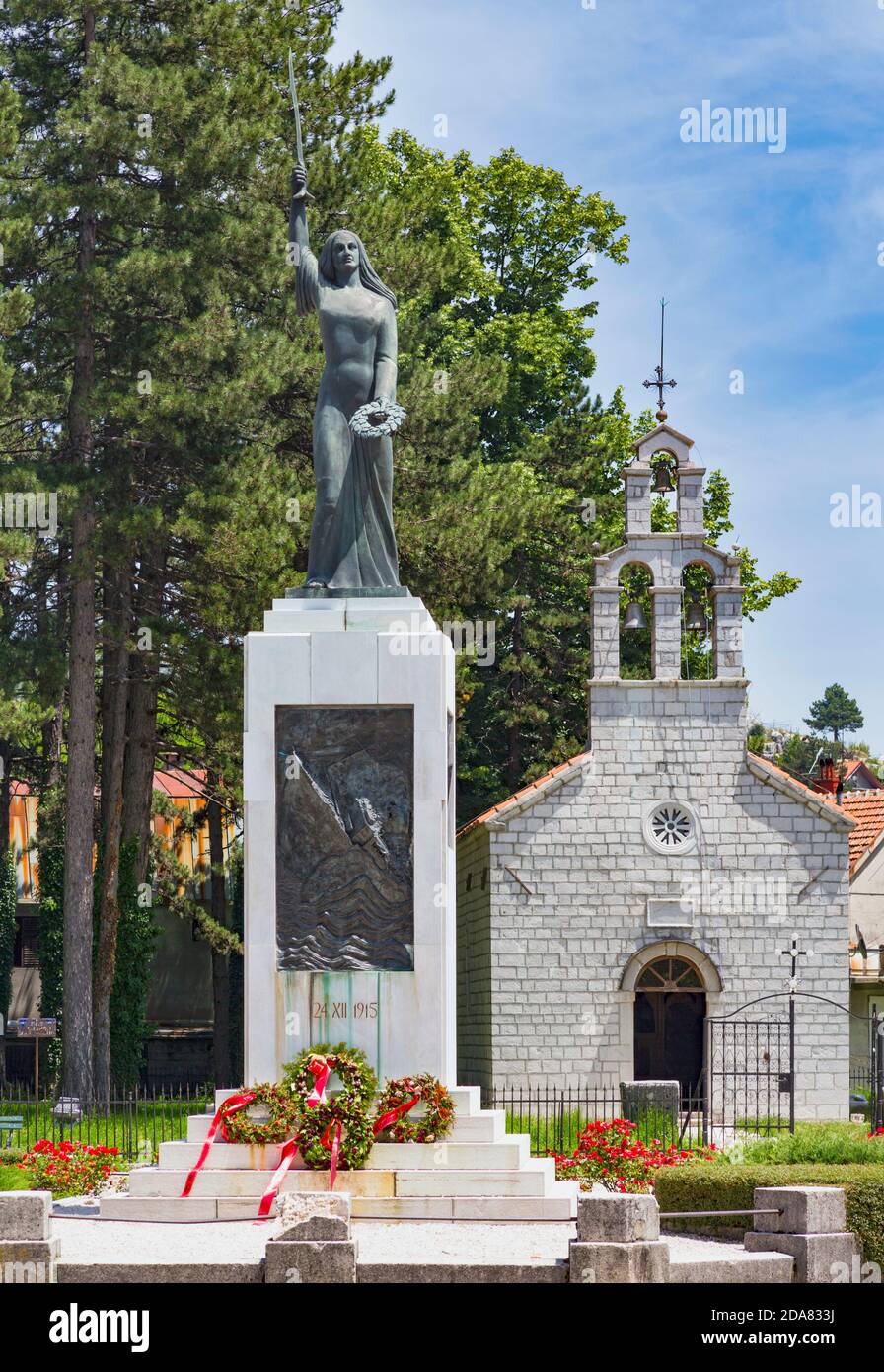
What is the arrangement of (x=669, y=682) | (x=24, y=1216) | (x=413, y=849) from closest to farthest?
1. (x=24, y=1216)
2. (x=413, y=849)
3. (x=669, y=682)

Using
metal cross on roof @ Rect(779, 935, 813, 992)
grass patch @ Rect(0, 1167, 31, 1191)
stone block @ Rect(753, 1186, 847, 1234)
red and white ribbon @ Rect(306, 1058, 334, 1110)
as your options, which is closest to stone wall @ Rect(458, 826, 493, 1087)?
metal cross on roof @ Rect(779, 935, 813, 992)

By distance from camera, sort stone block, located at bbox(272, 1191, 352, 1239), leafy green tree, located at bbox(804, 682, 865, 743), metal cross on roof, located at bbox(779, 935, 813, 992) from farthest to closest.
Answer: leafy green tree, located at bbox(804, 682, 865, 743) → metal cross on roof, located at bbox(779, 935, 813, 992) → stone block, located at bbox(272, 1191, 352, 1239)

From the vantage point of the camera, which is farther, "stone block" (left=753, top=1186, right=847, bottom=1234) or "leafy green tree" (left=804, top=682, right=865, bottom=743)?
"leafy green tree" (left=804, top=682, right=865, bottom=743)

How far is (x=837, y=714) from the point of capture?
10944 cm

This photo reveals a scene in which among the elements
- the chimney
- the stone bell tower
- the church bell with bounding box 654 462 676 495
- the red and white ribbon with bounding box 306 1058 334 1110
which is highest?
the church bell with bounding box 654 462 676 495

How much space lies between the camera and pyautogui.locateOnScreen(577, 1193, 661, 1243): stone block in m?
11.8

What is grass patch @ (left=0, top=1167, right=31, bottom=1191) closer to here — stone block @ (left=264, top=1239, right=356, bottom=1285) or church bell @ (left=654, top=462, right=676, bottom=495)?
stone block @ (left=264, top=1239, right=356, bottom=1285)

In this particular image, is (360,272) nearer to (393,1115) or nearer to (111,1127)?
(393,1115)

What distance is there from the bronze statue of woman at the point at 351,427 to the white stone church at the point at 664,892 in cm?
1422

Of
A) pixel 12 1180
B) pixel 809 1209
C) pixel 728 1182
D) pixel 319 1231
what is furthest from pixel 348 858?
pixel 319 1231

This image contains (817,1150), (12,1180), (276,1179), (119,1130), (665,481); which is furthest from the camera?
(665,481)

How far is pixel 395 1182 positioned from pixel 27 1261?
191 inches

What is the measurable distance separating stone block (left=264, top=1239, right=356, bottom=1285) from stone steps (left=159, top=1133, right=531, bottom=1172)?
490cm

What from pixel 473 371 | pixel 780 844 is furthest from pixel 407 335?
pixel 780 844
